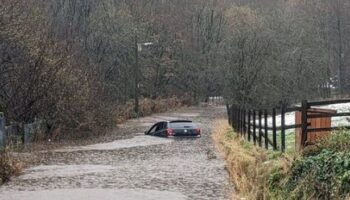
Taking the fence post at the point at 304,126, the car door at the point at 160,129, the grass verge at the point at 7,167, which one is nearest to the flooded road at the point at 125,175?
the grass verge at the point at 7,167

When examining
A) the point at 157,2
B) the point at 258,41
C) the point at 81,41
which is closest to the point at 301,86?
the point at 258,41

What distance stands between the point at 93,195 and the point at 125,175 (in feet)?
11.7

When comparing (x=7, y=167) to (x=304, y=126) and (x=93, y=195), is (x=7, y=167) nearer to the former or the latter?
(x=93, y=195)

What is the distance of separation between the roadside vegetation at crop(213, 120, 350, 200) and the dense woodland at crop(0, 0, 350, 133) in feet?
51.3

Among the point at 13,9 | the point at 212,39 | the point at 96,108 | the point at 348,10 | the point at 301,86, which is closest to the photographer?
the point at 13,9

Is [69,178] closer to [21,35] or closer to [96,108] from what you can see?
[21,35]

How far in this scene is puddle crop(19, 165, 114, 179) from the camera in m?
16.3

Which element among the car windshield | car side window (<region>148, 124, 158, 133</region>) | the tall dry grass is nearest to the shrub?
the tall dry grass

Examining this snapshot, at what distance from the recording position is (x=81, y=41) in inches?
2223

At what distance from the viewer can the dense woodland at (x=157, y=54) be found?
28984mm

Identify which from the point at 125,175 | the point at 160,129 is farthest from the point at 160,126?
the point at 125,175

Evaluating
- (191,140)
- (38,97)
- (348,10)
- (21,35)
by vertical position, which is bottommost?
(191,140)

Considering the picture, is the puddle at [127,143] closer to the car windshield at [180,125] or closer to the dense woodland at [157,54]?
the car windshield at [180,125]

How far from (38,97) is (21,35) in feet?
12.0
